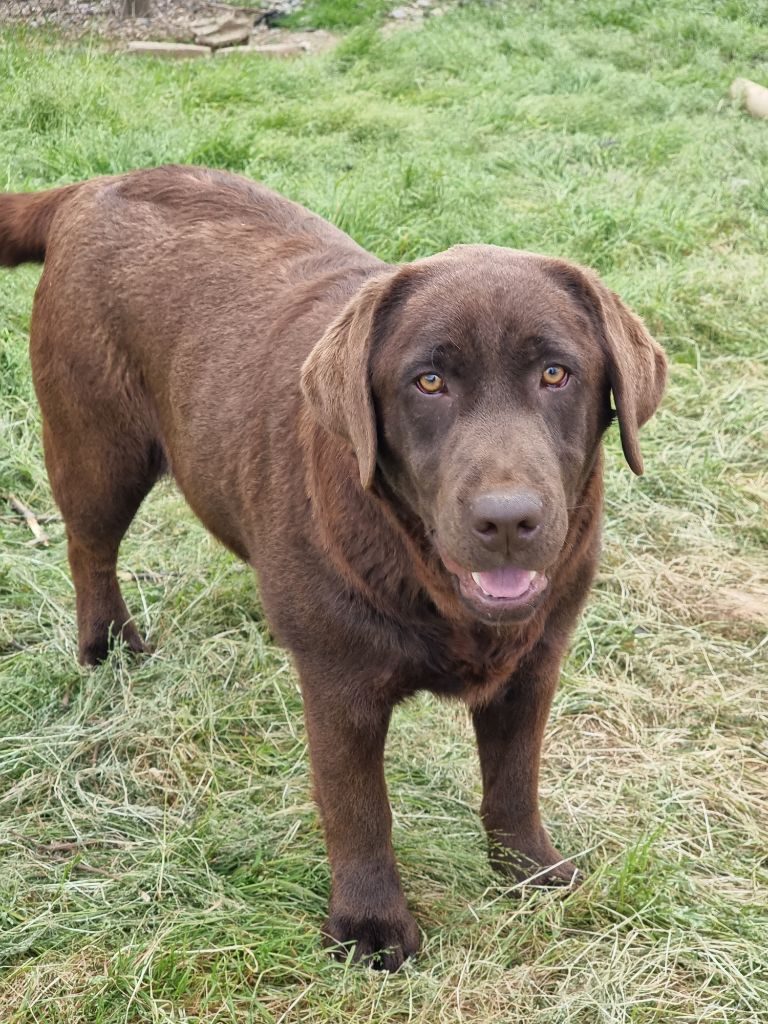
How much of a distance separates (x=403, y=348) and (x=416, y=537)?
0.43 meters

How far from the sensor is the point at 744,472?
534cm

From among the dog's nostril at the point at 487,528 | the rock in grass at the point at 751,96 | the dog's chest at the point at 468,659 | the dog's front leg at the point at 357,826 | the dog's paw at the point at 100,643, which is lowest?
the rock in grass at the point at 751,96

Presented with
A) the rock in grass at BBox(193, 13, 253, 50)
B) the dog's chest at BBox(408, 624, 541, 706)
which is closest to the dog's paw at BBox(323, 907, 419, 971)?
the dog's chest at BBox(408, 624, 541, 706)

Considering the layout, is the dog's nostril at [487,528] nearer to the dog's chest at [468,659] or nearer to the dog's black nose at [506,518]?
the dog's black nose at [506,518]

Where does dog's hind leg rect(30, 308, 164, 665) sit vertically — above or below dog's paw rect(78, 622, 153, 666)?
above

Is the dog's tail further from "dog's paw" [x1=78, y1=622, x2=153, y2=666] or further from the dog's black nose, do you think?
the dog's black nose

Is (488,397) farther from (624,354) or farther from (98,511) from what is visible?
(98,511)

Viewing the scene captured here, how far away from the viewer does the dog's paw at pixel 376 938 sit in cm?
314

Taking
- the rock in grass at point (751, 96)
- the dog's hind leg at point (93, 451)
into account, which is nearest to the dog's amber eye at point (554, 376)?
the dog's hind leg at point (93, 451)

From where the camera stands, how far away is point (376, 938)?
10.3ft

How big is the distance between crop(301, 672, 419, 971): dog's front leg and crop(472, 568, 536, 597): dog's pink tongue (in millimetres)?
504

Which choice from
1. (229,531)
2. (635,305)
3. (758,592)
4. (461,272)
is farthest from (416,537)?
(635,305)

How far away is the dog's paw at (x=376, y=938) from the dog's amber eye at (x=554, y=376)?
54.9 inches

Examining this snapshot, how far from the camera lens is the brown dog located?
104 inches
